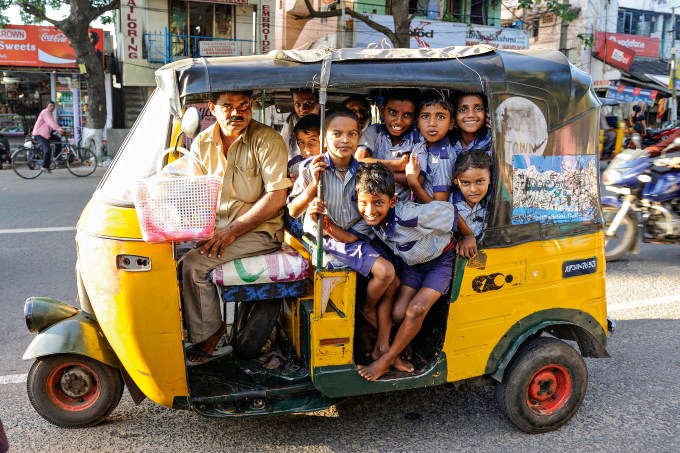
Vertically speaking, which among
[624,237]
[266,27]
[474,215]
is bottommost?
[624,237]

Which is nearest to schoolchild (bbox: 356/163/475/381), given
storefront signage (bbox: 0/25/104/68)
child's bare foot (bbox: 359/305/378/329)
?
child's bare foot (bbox: 359/305/378/329)

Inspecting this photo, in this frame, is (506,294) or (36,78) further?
(36,78)

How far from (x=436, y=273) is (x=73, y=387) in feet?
6.61

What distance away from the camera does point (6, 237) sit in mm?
7562

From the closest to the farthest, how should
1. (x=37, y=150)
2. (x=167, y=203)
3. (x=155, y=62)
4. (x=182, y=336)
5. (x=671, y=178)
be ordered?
(x=167, y=203) < (x=182, y=336) < (x=671, y=178) < (x=37, y=150) < (x=155, y=62)

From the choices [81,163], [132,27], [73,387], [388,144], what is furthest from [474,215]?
[132,27]

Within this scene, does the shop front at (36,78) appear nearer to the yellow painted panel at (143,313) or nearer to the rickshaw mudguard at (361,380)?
the yellow painted panel at (143,313)

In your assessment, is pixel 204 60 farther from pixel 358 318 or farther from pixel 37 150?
pixel 37 150

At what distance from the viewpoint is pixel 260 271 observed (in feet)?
10.3

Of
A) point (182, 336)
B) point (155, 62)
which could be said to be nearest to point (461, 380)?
point (182, 336)

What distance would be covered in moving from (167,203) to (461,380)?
183cm

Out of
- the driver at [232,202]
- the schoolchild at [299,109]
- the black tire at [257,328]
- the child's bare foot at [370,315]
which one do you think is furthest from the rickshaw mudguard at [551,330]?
the schoolchild at [299,109]

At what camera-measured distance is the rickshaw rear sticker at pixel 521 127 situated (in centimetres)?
311

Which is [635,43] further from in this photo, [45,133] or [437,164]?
[437,164]
